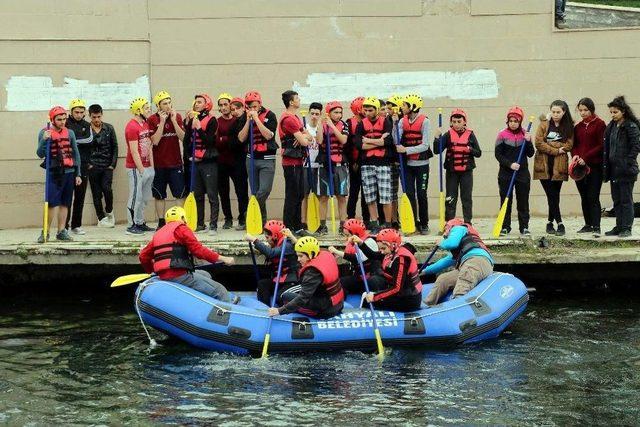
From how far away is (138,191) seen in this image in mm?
15711

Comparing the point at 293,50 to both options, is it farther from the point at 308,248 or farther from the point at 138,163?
the point at 308,248

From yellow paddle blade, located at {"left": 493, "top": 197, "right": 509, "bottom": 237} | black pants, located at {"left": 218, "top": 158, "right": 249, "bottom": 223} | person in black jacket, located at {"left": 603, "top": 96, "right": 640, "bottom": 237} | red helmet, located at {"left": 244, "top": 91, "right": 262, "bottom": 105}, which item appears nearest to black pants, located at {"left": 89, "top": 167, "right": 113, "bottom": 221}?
black pants, located at {"left": 218, "top": 158, "right": 249, "bottom": 223}

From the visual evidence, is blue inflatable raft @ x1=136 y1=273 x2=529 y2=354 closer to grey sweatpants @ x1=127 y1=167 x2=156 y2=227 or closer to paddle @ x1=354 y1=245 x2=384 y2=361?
paddle @ x1=354 y1=245 x2=384 y2=361

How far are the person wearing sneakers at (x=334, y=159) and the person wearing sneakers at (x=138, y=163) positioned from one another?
2242 millimetres

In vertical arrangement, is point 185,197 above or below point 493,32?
below

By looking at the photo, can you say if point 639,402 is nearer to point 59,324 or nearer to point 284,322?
point 284,322

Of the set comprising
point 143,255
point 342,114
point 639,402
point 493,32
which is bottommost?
point 639,402

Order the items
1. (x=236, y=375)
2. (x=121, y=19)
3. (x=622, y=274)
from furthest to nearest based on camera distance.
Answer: (x=121, y=19) → (x=622, y=274) → (x=236, y=375)

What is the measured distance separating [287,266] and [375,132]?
2571 mm

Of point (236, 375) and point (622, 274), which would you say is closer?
point (236, 375)

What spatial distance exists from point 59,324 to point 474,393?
538cm

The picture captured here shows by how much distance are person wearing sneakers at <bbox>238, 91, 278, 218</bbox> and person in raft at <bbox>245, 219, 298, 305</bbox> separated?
2061mm

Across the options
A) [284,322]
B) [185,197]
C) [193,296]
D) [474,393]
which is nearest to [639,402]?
[474,393]

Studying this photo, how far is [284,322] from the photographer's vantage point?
1256 centimetres
